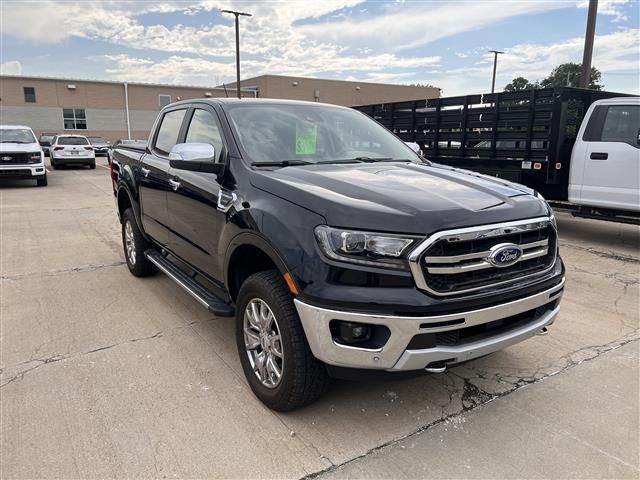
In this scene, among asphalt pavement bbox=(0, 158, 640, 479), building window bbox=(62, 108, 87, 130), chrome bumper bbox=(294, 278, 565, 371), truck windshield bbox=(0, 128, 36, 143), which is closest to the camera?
chrome bumper bbox=(294, 278, 565, 371)

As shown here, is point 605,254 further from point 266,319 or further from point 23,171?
point 23,171

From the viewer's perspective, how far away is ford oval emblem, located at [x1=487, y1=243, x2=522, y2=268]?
2525mm

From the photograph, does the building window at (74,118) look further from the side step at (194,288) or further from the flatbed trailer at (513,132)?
the side step at (194,288)

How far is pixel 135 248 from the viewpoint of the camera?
545cm

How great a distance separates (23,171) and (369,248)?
15351 millimetres

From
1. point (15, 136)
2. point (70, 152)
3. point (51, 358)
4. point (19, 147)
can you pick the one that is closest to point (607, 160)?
point (51, 358)

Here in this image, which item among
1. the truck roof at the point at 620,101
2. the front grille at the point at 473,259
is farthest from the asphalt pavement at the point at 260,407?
the truck roof at the point at 620,101

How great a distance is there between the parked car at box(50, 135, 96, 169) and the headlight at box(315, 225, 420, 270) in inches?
874

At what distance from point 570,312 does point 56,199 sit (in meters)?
12.1

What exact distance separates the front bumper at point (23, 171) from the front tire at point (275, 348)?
563 inches

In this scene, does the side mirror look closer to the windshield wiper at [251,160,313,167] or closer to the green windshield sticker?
the windshield wiper at [251,160,313,167]

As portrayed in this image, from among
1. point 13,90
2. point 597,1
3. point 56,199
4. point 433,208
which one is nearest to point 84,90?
point 13,90

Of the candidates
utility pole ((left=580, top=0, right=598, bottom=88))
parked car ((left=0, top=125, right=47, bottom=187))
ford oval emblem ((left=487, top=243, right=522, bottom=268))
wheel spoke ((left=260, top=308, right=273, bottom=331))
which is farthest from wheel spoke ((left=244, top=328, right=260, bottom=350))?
parked car ((left=0, top=125, right=47, bottom=187))

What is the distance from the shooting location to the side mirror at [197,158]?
3.23 meters
